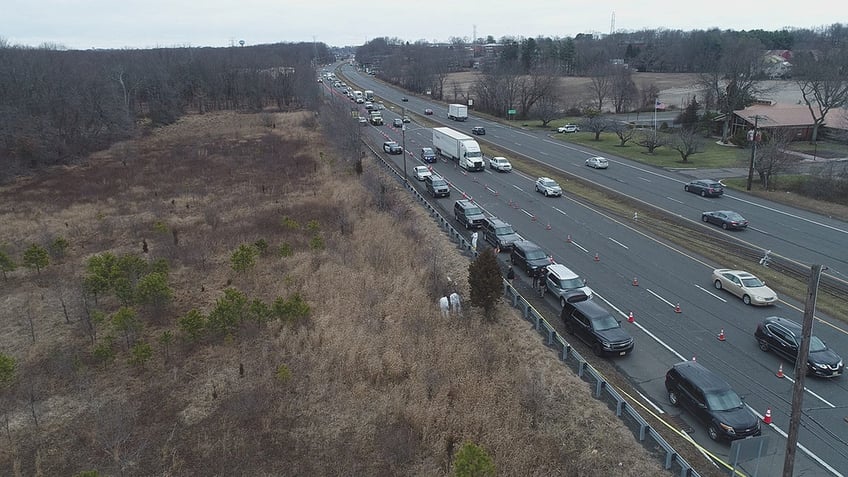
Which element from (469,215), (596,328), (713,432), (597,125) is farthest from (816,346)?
(597,125)

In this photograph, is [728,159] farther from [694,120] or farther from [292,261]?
[292,261]

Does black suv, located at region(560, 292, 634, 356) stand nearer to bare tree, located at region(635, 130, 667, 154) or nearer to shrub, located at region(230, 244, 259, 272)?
shrub, located at region(230, 244, 259, 272)

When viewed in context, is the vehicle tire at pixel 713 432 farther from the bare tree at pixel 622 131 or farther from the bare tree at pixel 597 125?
the bare tree at pixel 597 125

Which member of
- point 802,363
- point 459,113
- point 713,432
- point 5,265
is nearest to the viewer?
point 802,363

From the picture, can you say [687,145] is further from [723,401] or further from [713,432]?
[713,432]

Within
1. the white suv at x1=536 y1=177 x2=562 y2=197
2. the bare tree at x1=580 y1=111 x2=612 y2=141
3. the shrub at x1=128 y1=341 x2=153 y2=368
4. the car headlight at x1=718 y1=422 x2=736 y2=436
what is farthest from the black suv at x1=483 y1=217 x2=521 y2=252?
the bare tree at x1=580 y1=111 x2=612 y2=141

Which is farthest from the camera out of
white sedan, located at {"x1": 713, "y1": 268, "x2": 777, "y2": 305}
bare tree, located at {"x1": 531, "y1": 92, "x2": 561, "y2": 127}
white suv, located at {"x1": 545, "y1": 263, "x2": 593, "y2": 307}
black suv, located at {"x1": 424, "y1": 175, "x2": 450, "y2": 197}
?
bare tree, located at {"x1": 531, "y1": 92, "x2": 561, "y2": 127}
